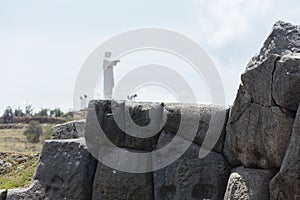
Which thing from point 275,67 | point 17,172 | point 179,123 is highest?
point 275,67

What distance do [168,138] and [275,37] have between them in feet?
4.96

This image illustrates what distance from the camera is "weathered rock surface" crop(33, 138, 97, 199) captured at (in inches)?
237

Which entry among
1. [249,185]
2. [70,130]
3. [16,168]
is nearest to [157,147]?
[249,185]

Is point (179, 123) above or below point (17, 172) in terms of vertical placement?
above

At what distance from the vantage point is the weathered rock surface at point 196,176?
18.2 feet

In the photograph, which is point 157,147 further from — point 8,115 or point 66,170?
point 8,115

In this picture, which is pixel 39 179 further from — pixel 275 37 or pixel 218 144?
pixel 275 37

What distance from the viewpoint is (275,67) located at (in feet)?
15.9

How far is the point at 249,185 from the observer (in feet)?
16.6

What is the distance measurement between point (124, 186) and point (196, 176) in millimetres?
779

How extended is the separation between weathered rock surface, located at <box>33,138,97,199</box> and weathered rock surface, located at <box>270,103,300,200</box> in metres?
2.15

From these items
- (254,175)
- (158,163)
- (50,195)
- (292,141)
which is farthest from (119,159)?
(292,141)

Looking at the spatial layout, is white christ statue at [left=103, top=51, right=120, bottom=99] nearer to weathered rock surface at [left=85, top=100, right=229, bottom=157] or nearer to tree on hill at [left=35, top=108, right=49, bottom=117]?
weathered rock surface at [left=85, top=100, right=229, bottom=157]

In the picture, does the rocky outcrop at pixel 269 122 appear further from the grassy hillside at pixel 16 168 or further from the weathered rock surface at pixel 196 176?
the grassy hillside at pixel 16 168
